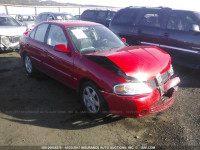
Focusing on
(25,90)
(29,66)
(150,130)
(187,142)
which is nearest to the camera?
(187,142)

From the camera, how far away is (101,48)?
3.64 metres

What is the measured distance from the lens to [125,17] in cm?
661

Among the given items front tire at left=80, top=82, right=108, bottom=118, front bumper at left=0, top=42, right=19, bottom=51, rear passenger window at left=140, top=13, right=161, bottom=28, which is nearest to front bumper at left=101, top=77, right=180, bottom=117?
front tire at left=80, top=82, right=108, bottom=118

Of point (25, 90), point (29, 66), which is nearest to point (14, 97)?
point (25, 90)

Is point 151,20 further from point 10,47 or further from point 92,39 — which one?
point 10,47

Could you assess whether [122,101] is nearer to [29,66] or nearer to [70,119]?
[70,119]

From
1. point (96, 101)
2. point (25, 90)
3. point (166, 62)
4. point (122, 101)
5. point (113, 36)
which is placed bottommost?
point (25, 90)

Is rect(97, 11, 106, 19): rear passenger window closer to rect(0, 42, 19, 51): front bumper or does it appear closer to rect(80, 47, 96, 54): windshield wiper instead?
rect(0, 42, 19, 51): front bumper

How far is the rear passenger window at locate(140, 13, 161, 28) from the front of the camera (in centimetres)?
570

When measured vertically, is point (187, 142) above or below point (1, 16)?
below

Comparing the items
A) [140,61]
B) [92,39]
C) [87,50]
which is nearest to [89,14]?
[92,39]

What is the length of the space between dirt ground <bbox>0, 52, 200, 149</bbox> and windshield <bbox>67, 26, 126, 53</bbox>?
3.96ft

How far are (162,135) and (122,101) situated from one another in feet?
2.80

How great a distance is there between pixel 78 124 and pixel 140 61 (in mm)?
1496
